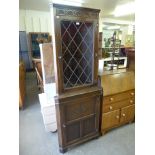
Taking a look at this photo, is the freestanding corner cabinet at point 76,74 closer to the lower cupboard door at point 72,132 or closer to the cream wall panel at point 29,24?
the lower cupboard door at point 72,132

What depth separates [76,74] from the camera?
1808mm

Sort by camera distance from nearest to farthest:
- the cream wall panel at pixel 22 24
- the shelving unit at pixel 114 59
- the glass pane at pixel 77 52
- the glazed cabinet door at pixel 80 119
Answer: the glass pane at pixel 77 52 → the glazed cabinet door at pixel 80 119 → the shelving unit at pixel 114 59 → the cream wall panel at pixel 22 24

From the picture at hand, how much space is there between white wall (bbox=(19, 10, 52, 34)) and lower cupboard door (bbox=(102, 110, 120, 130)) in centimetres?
565

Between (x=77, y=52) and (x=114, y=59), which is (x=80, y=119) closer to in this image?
(x=77, y=52)

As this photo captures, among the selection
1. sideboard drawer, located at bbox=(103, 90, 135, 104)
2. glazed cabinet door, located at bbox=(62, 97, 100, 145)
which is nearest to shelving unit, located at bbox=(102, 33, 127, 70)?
sideboard drawer, located at bbox=(103, 90, 135, 104)

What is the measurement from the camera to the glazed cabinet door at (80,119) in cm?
174

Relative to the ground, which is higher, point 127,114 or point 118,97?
point 118,97

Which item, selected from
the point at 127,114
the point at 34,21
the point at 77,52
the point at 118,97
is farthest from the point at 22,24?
the point at 127,114

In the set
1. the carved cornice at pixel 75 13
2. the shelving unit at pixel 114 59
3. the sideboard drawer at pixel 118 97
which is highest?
the carved cornice at pixel 75 13

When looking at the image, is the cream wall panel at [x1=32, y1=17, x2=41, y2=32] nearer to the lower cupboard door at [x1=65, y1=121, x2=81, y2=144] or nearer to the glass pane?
the glass pane

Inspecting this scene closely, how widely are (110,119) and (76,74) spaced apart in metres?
0.88

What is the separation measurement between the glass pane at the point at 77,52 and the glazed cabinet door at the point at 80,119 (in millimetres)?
246

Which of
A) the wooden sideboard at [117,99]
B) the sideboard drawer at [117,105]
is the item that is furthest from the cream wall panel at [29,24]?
the sideboard drawer at [117,105]
